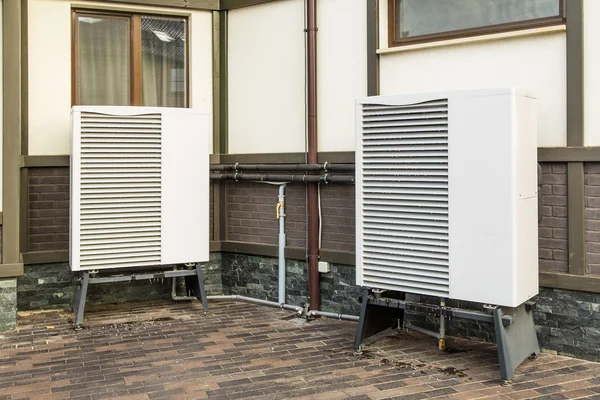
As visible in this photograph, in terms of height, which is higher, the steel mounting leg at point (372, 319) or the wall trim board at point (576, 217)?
the wall trim board at point (576, 217)

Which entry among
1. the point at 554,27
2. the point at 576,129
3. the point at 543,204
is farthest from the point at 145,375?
the point at 554,27

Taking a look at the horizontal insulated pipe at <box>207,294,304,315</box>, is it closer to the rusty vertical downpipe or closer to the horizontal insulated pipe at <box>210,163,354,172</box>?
the rusty vertical downpipe

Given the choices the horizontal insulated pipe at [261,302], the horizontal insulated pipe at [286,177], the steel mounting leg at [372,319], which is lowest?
the horizontal insulated pipe at [261,302]

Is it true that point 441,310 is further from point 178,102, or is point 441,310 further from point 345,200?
point 178,102

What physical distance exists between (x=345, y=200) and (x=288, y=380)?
6.93 ft

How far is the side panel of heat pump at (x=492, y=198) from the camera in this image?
444 cm

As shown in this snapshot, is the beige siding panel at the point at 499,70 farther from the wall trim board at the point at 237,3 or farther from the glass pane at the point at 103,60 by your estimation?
the glass pane at the point at 103,60

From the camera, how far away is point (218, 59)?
720cm

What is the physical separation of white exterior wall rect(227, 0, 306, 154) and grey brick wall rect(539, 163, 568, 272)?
2347 mm

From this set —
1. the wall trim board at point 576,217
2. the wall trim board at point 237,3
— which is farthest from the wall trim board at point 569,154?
the wall trim board at point 237,3

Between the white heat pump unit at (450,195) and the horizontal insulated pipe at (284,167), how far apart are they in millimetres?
996

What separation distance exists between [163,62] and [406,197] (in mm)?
3390

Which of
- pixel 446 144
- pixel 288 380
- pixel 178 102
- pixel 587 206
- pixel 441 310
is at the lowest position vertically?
pixel 288 380

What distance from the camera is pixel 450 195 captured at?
4.66 meters
